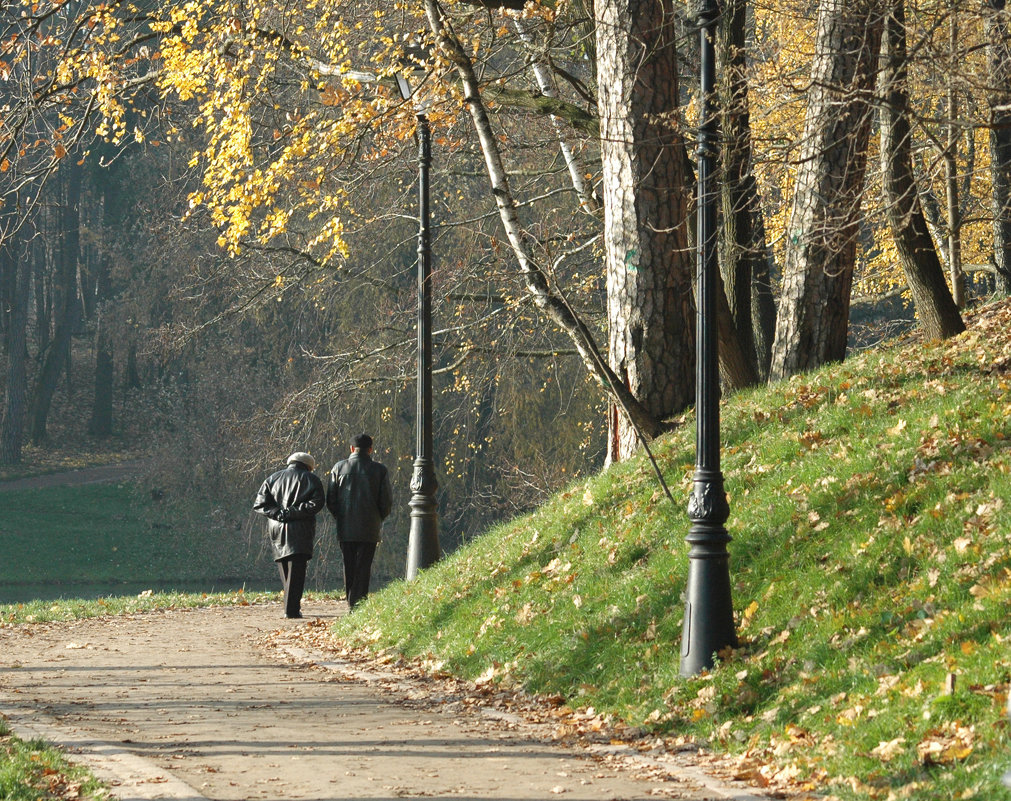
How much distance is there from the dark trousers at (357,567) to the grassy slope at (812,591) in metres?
1.94

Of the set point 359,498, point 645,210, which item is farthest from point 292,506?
point 645,210

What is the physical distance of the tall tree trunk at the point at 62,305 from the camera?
156ft

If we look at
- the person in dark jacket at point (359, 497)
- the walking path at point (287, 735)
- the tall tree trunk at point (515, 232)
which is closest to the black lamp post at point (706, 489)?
the walking path at point (287, 735)

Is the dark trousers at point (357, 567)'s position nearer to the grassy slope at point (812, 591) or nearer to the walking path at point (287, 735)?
the grassy slope at point (812, 591)

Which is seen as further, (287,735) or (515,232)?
(515,232)

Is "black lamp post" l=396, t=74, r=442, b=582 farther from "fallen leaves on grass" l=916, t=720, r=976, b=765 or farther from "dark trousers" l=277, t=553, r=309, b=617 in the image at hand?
"fallen leaves on grass" l=916, t=720, r=976, b=765

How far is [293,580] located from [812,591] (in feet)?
27.5

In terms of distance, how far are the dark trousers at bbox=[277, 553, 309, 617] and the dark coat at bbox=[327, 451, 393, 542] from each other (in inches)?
22.9

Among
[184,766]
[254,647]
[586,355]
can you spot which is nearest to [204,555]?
[254,647]

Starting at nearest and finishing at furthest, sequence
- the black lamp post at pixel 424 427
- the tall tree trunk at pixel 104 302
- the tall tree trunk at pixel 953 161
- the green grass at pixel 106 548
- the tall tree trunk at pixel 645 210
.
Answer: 1. the tall tree trunk at pixel 953 161
2. the tall tree trunk at pixel 645 210
3. the black lamp post at pixel 424 427
4. the green grass at pixel 106 548
5. the tall tree trunk at pixel 104 302

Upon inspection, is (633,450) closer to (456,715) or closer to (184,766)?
(456,715)

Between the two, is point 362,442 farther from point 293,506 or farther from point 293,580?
point 293,580

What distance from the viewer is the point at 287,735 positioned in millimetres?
7707

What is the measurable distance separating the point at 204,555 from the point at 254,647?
26018 millimetres
